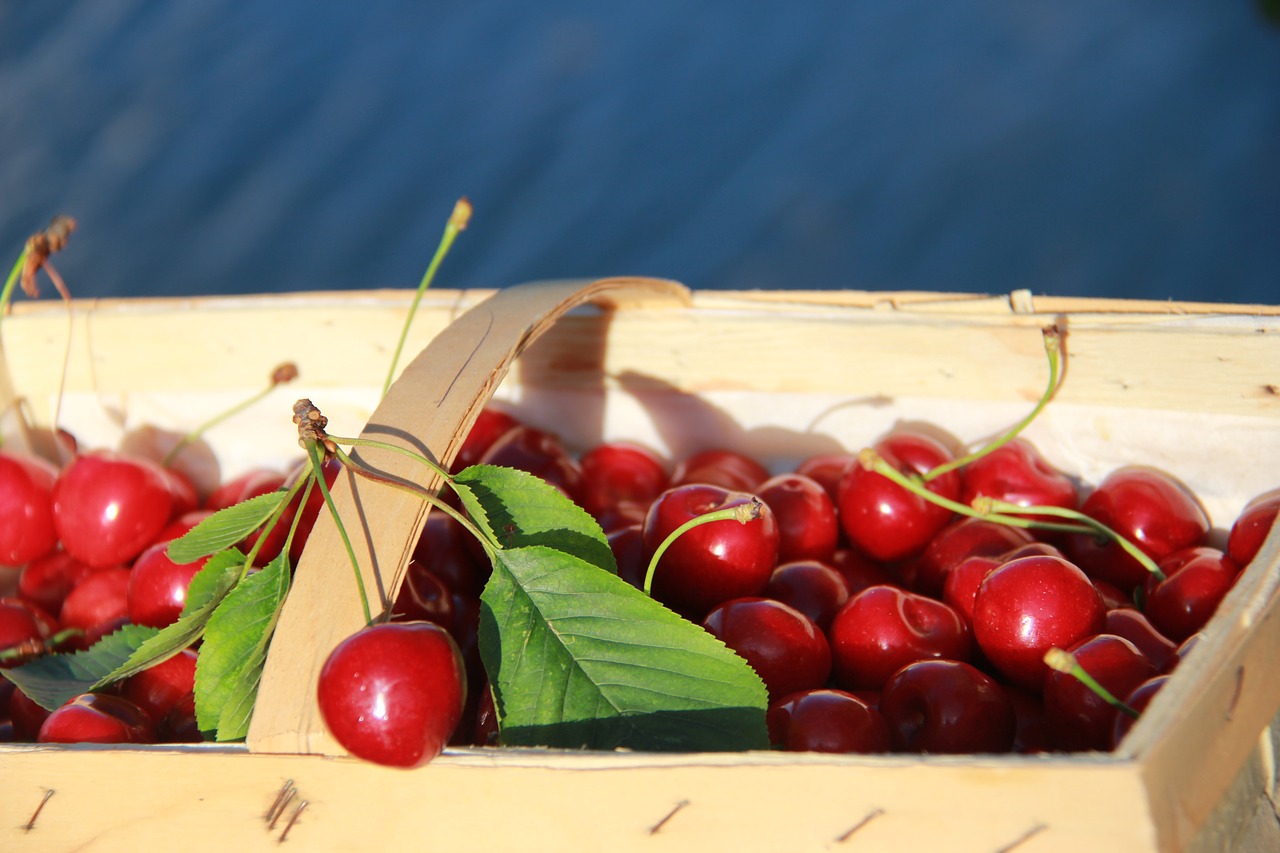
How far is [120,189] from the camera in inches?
110

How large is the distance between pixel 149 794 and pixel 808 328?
0.70m

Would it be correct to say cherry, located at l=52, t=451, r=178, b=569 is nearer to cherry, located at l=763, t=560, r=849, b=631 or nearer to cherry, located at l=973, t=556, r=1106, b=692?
cherry, located at l=763, t=560, r=849, b=631

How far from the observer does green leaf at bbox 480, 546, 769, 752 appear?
0.65 meters

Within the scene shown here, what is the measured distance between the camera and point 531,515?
73 centimetres

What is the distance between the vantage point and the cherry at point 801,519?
992mm

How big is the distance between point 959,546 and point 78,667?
0.74m

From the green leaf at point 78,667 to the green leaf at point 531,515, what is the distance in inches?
12.7

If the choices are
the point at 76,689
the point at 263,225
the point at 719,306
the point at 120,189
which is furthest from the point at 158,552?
the point at 120,189

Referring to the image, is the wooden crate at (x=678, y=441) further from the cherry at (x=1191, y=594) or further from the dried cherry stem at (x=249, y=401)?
the cherry at (x=1191, y=594)

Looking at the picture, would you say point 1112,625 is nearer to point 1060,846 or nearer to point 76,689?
point 1060,846

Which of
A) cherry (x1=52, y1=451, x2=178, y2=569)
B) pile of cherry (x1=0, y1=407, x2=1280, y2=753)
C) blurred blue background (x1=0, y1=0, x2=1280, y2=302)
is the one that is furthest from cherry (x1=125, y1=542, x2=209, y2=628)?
blurred blue background (x1=0, y1=0, x2=1280, y2=302)

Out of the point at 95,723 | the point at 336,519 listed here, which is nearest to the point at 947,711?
the point at 336,519

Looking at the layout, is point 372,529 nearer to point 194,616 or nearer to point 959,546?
point 194,616

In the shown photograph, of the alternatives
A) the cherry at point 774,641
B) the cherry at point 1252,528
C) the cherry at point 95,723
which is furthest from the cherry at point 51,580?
the cherry at point 1252,528
